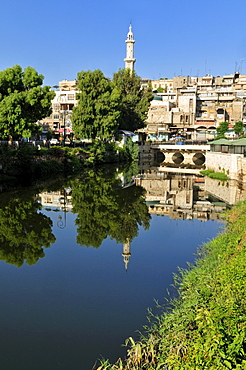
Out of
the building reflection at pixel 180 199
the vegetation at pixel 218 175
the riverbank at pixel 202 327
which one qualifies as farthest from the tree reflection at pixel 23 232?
the vegetation at pixel 218 175

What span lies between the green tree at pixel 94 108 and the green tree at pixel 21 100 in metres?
10.2

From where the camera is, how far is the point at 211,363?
204 inches

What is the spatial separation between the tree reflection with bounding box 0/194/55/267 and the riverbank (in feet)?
18.9

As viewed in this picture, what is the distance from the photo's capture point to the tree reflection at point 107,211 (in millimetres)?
15978

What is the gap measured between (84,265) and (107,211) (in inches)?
332

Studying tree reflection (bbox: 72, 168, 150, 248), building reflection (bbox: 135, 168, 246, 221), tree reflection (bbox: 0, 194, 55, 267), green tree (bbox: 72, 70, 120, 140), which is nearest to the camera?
tree reflection (bbox: 0, 194, 55, 267)

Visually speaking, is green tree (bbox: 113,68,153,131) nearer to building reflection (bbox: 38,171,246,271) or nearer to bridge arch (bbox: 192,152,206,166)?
bridge arch (bbox: 192,152,206,166)

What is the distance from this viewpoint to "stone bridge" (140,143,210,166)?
57812 mm

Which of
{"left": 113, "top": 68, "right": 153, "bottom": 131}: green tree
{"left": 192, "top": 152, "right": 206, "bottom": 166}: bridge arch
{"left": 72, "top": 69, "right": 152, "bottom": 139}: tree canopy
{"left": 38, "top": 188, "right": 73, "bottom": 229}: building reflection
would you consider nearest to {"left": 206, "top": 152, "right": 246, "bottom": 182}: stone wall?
{"left": 72, "top": 69, "right": 152, "bottom": 139}: tree canopy

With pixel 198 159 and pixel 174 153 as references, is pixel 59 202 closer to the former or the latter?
pixel 174 153

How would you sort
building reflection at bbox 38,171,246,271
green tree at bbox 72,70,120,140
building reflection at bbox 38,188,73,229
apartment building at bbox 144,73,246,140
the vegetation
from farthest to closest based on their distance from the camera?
apartment building at bbox 144,73,246,140 < green tree at bbox 72,70,120,140 < the vegetation < building reflection at bbox 38,171,246,271 < building reflection at bbox 38,188,73,229

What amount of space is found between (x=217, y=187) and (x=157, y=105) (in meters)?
55.6

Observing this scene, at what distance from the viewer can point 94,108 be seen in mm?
45469

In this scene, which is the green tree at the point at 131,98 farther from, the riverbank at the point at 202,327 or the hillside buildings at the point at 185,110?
the riverbank at the point at 202,327
